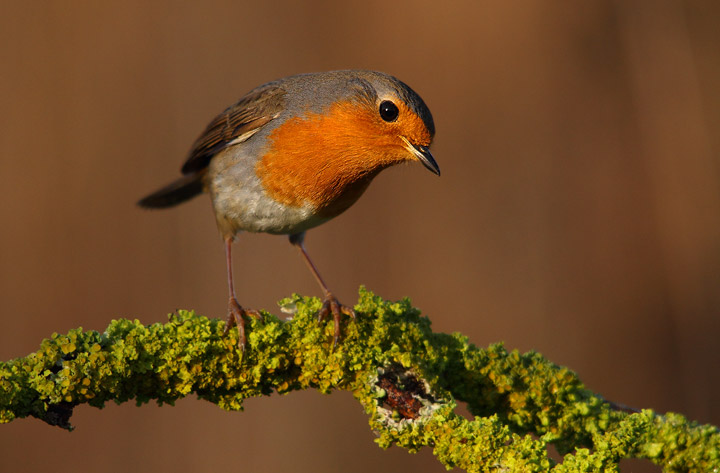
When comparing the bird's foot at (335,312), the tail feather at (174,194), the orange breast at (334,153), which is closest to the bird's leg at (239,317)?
the bird's foot at (335,312)

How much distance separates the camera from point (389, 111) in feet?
9.64

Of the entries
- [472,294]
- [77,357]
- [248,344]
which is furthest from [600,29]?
[77,357]

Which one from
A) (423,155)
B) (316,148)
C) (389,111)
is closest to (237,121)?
(316,148)

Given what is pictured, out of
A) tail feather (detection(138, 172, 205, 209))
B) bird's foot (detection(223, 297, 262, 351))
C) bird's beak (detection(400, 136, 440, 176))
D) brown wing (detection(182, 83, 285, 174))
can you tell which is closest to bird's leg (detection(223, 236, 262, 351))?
bird's foot (detection(223, 297, 262, 351))

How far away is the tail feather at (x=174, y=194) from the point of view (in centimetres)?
407

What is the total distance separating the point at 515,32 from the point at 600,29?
652mm

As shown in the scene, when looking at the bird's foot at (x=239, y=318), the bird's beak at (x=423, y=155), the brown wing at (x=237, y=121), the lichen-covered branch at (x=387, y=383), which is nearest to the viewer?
the lichen-covered branch at (x=387, y=383)

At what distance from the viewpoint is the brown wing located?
3309mm

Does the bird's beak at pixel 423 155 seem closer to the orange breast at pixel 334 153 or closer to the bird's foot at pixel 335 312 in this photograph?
the orange breast at pixel 334 153

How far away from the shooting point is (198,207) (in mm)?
5242

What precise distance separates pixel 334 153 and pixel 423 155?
0.36 metres

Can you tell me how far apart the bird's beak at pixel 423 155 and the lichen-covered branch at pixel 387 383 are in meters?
0.68

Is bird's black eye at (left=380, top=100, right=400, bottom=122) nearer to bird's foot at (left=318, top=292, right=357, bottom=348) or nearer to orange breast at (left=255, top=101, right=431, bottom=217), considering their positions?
orange breast at (left=255, top=101, right=431, bottom=217)

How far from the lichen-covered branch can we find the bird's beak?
2.23ft
